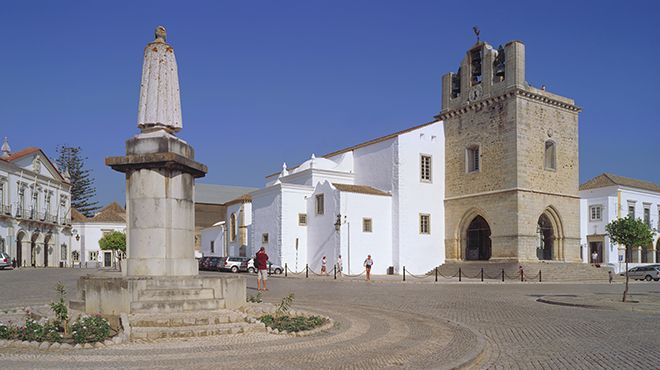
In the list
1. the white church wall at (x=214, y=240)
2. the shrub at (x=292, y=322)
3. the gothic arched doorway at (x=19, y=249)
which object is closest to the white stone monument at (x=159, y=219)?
the shrub at (x=292, y=322)

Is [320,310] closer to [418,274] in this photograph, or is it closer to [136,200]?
[136,200]

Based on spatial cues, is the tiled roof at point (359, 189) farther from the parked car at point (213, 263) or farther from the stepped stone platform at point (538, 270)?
the parked car at point (213, 263)

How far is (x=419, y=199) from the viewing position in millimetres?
40469

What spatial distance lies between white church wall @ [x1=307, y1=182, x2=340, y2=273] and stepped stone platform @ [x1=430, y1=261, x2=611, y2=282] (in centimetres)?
788

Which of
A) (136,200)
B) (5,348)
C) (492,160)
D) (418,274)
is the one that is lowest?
(418,274)

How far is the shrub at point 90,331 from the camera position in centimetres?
860

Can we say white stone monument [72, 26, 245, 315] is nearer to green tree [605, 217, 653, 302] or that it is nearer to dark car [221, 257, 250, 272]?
dark car [221, 257, 250, 272]

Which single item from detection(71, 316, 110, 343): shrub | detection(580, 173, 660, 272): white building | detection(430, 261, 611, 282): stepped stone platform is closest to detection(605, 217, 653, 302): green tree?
detection(430, 261, 611, 282): stepped stone platform

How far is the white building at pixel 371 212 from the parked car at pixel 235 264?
1.66 m

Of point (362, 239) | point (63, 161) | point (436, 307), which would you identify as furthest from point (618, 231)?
point (63, 161)

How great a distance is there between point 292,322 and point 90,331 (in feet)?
11.0

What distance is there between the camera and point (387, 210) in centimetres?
3966

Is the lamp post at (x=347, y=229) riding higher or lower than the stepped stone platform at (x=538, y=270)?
higher

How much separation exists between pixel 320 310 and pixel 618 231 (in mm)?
32736
